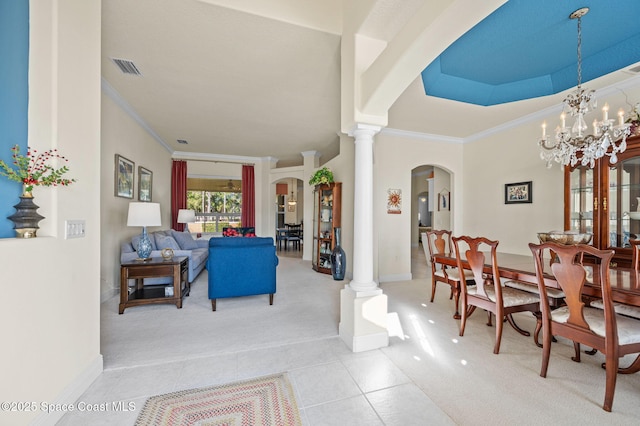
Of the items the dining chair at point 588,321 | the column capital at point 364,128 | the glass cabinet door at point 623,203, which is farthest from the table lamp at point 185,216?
the glass cabinet door at point 623,203

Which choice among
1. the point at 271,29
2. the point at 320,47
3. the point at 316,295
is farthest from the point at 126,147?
the point at 316,295

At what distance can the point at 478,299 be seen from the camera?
101 inches

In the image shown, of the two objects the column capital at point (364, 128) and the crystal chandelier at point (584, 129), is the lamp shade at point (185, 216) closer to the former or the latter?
the column capital at point (364, 128)

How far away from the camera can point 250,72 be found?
3033mm

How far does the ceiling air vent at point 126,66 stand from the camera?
2.81m

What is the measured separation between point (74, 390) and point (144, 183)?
4081 millimetres

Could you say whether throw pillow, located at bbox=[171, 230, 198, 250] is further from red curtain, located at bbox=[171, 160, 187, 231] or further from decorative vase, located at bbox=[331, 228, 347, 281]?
decorative vase, located at bbox=[331, 228, 347, 281]

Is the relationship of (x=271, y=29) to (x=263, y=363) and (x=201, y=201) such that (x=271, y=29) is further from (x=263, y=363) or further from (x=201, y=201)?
(x=201, y=201)

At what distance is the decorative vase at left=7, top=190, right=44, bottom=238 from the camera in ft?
4.40

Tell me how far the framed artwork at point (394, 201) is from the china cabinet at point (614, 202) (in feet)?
7.91

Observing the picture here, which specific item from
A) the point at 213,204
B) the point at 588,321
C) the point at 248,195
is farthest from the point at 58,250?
the point at 213,204

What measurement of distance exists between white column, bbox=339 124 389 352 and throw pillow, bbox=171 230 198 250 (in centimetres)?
413

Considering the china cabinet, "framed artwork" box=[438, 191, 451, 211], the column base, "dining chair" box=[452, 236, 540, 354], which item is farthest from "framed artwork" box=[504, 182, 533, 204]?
the column base

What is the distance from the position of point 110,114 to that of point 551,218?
651cm
